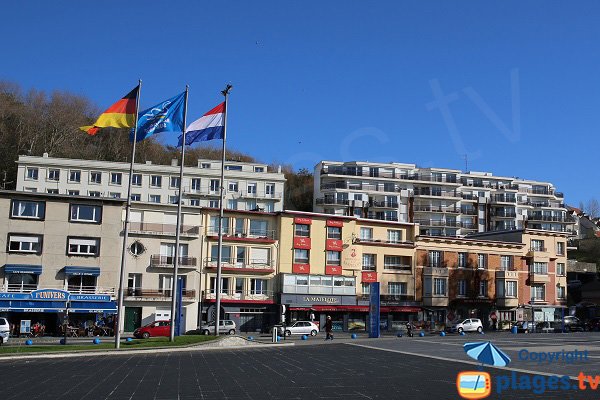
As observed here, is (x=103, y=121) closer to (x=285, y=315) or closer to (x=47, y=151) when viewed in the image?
(x=285, y=315)

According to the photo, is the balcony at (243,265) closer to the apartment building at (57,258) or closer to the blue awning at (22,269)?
the apartment building at (57,258)

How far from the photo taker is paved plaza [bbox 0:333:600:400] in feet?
57.8

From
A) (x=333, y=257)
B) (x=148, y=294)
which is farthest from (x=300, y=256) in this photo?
(x=148, y=294)

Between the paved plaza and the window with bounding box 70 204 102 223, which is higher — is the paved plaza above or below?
below

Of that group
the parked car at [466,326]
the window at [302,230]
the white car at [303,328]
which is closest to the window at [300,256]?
the window at [302,230]

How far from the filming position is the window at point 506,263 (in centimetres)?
7831

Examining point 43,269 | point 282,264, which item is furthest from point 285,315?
point 43,269

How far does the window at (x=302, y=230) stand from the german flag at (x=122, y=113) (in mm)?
35098

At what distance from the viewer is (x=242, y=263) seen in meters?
64.9

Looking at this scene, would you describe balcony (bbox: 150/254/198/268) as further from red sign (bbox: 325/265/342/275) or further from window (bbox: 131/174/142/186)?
window (bbox: 131/174/142/186)

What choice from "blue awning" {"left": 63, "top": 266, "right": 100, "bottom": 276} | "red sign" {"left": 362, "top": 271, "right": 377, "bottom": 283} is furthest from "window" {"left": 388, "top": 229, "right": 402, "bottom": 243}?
"blue awning" {"left": 63, "top": 266, "right": 100, "bottom": 276}

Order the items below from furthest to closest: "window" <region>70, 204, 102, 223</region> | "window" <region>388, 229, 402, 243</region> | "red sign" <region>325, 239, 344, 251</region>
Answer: "window" <region>388, 229, 402, 243</region>, "red sign" <region>325, 239, 344, 251</region>, "window" <region>70, 204, 102, 223</region>

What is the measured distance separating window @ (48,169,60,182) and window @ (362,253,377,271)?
4093cm

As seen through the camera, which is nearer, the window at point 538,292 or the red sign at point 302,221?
the red sign at point 302,221
